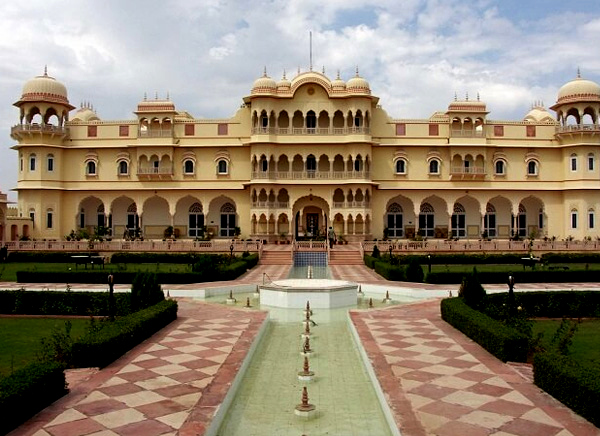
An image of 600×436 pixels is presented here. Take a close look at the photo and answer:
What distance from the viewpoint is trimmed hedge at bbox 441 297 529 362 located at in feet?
28.3

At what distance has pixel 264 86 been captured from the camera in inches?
1411

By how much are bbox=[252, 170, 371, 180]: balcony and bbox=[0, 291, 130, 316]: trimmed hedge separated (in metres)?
22.8

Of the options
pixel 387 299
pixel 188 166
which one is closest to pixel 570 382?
pixel 387 299

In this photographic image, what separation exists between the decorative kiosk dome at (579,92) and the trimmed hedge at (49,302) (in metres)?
33.6

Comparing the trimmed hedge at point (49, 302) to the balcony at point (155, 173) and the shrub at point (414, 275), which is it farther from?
the balcony at point (155, 173)

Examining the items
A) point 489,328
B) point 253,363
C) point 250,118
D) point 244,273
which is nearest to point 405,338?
point 489,328

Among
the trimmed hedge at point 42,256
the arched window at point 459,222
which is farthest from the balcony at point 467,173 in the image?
the trimmed hedge at point 42,256

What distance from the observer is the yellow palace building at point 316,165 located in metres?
35.7

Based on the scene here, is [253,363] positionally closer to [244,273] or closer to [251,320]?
[251,320]

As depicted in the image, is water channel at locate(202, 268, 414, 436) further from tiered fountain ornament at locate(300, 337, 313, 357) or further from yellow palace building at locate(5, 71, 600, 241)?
yellow palace building at locate(5, 71, 600, 241)

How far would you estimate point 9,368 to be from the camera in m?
8.12

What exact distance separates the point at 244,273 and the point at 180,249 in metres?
7.76

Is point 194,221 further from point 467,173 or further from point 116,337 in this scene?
point 116,337

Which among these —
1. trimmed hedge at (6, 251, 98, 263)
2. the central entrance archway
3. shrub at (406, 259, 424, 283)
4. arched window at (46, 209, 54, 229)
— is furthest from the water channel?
arched window at (46, 209, 54, 229)
